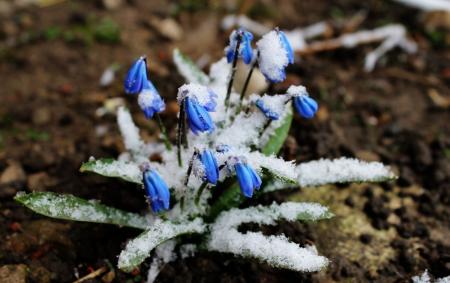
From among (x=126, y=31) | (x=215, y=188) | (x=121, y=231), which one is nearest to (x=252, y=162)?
(x=215, y=188)

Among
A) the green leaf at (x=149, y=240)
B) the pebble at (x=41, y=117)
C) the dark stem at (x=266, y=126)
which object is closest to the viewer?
the green leaf at (x=149, y=240)

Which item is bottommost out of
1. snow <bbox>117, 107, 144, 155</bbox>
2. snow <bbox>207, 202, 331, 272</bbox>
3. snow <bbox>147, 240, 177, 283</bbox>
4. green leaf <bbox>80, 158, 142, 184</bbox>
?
snow <bbox>147, 240, 177, 283</bbox>

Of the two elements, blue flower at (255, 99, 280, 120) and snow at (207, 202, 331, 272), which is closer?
snow at (207, 202, 331, 272)

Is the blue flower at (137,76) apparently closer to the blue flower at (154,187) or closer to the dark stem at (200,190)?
the blue flower at (154,187)

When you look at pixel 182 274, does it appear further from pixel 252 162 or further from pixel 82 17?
pixel 82 17

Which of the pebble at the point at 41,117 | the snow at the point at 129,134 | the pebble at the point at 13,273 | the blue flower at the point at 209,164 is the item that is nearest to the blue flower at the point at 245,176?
the blue flower at the point at 209,164

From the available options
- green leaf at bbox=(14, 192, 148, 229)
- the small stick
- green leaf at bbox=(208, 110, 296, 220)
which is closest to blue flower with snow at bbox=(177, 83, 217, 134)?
green leaf at bbox=(208, 110, 296, 220)

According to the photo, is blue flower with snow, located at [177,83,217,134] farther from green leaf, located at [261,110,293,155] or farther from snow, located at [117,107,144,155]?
snow, located at [117,107,144,155]
